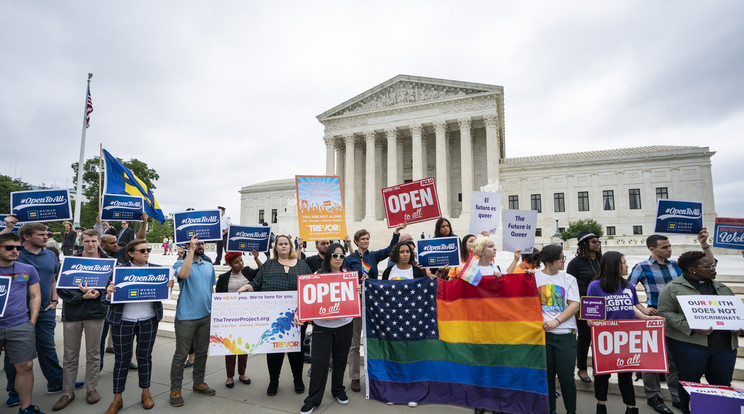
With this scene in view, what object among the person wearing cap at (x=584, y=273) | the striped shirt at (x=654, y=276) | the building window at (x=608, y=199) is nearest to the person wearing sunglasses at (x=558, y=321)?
the person wearing cap at (x=584, y=273)

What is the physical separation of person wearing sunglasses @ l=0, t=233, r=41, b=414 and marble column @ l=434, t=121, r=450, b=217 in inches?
1340

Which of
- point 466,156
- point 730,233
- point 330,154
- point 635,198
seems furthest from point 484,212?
point 635,198

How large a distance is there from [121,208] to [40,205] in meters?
1.25

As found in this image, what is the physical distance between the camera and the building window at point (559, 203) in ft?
139

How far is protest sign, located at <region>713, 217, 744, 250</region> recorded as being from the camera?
5.95m

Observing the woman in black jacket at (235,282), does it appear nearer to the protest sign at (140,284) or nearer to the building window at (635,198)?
the protest sign at (140,284)

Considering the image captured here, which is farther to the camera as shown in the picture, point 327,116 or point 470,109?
point 327,116

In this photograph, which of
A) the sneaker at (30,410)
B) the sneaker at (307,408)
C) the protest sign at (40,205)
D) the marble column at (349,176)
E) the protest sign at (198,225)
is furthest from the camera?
the marble column at (349,176)

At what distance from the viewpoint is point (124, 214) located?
6801mm

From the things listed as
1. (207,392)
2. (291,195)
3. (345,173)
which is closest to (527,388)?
(207,392)

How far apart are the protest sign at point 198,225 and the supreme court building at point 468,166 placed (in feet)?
95.6

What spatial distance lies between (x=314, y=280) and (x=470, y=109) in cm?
3648

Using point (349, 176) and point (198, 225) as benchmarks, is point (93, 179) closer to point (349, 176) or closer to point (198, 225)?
point (349, 176)

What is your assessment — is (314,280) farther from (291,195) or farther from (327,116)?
(291,195)
